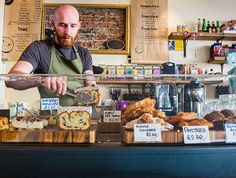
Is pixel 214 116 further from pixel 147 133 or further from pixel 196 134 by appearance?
pixel 147 133

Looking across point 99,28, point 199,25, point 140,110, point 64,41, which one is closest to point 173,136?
point 140,110

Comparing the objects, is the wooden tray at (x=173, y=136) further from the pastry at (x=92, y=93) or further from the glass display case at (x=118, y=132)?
the pastry at (x=92, y=93)

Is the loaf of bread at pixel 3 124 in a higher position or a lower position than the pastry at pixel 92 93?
lower

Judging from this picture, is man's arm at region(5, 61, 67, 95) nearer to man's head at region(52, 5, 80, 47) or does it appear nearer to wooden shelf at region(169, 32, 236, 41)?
man's head at region(52, 5, 80, 47)

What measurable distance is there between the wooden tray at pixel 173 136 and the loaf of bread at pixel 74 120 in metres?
0.14

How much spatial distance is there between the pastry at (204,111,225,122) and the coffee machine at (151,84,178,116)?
168mm

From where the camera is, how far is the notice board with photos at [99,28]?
380 cm

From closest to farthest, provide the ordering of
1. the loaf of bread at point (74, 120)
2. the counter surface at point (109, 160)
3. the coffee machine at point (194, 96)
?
the counter surface at point (109, 160) → the loaf of bread at point (74, 120) → the coffee machine at point (194, 96)

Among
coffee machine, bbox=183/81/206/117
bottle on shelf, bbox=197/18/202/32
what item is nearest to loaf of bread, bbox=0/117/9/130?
coffee machine, bbox=183/81/206/117

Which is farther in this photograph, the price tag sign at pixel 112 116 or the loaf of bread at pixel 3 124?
the price tag sign at pixel 112 116

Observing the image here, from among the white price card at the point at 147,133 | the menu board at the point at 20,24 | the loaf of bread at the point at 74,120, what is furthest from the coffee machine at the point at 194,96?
the menu board at the point at 20,24

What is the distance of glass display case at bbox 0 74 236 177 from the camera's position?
0.80 meters

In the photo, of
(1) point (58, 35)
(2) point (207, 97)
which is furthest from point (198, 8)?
(2) point (207, 97)

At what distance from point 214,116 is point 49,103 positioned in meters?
0.62
